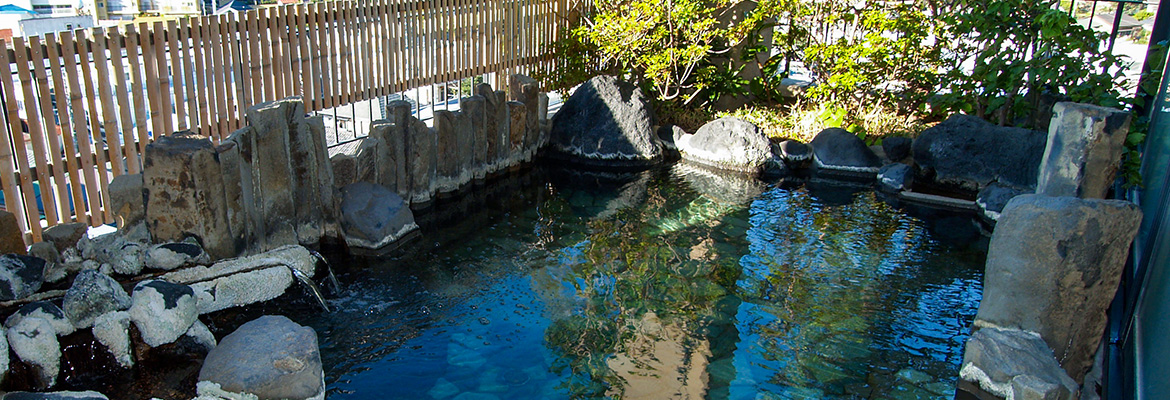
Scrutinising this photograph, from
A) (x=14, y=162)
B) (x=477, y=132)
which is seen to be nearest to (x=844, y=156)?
(x=477, y=132)

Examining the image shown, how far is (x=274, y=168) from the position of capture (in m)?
6.00

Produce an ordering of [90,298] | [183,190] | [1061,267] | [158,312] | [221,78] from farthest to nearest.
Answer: [221,78], [183,190], [158,312], [90,298], [1061,267]

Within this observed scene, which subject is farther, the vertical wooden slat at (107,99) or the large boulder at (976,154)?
the large boulder at (976,154)

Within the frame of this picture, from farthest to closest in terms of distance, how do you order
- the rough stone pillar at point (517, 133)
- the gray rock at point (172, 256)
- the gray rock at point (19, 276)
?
the rough stone pillar at point (517, 133), the gray rock at point (172, 256), the gray rock at point (19, 276)

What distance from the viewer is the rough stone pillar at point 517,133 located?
8898 mm

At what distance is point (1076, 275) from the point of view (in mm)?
4285

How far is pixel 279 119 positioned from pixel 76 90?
159cm

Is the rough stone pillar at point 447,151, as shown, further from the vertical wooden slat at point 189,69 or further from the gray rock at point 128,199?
the gray rock at point 128,199

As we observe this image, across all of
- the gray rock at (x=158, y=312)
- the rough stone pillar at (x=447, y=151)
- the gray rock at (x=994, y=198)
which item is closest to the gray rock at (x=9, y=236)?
the gray rock at (x=158, y=312)

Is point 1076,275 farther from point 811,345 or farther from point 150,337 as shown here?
→ point 150,337

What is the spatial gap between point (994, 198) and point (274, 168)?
21.7ft

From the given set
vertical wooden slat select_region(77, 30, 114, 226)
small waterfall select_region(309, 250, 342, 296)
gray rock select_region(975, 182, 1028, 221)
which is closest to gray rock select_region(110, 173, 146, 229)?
vertical wooden slat select_region(77, 30, 114, 226)

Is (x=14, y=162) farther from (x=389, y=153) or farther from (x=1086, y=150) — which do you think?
(x=1086, y=150)

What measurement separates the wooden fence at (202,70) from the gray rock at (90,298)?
1.90 meters
